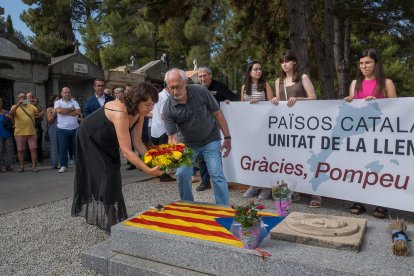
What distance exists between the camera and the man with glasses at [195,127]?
13.9 feet

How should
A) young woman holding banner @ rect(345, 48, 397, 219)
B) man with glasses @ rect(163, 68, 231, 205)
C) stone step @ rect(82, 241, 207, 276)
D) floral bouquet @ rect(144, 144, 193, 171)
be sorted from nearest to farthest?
1. stone step @ rect(82, 241, 207, 276)
2. floral bouquet @ rect(144, 144, 193, 171)
3. man with glasses @ rect(163, 68, 231, 205)
4. young woman holding banner @ rect(345, 48, 397, 219)

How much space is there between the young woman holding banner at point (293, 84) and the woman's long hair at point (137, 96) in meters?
2.09

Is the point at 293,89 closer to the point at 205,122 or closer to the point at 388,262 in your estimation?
the point at 205,122

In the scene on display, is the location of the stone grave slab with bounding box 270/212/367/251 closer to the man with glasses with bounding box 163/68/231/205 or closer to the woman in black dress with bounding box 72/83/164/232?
the woman in black dress with bounding box 72/83/164/232

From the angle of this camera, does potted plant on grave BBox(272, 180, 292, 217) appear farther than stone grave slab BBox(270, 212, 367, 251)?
Yes

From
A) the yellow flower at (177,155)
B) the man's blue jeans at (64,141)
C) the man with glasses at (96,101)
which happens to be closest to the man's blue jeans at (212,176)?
the yellow flower at (177,155)

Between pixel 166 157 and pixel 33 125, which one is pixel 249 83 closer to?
pixel 166 157

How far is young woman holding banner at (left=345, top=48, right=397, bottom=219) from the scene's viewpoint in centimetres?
445

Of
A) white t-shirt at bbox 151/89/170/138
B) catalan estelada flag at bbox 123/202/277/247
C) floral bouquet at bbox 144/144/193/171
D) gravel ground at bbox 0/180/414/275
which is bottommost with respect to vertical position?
gravel ground at bbox 0/180/414/275

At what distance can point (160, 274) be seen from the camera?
2.82 metres

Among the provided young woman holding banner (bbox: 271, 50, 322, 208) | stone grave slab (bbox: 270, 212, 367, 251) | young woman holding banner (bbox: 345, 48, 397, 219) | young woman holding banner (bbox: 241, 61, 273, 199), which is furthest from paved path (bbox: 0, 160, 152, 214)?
young woman holding banner (bbox: 345, 48, 397, 219)

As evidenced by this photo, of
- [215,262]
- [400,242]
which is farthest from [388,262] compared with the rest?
[215,262]

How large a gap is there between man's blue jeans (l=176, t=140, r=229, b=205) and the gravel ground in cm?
97

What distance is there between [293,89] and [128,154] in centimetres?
249
